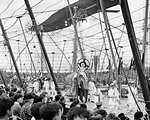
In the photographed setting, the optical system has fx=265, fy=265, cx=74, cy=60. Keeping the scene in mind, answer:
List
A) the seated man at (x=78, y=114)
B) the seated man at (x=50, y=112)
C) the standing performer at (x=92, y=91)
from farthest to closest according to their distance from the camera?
the standing performer at (x=92, y=91)
the seated man at (x=78, y=114)
the seated man at (x=50, y=112)

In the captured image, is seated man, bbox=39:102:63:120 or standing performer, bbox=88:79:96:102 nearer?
seated man, bbox=39:102:63:120

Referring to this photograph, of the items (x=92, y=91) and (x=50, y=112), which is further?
(x=92, y=91)

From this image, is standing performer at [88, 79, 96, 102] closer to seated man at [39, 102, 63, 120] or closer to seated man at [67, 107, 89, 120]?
seated man at [67, 107, 89, 120]

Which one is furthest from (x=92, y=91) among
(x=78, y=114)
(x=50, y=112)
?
(x=50, y=112)

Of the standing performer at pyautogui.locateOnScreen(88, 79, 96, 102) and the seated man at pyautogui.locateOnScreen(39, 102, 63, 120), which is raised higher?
the seated man at pyautogui.locateOnScreen(39, 102, 63, 120)

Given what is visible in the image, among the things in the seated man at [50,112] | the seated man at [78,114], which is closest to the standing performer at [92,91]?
the seated man at [78,114]

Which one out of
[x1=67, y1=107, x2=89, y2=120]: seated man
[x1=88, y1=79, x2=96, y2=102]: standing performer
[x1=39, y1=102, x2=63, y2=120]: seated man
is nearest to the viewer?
[x1=39, y1=102, x2=63, y2=120]: seated man

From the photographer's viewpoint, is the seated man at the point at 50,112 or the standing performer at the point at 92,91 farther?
the standing performer at the point at 92,91

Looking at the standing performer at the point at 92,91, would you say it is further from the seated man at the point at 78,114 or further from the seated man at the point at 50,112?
the seated man at the point at 50,112

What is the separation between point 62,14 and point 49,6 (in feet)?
9.04

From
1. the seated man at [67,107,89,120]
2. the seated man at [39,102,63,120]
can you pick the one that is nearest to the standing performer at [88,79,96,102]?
the seated man at [67,107,89,120]

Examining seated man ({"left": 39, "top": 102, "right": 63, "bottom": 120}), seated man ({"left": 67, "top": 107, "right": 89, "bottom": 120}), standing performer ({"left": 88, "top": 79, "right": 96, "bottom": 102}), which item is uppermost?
seated man ({"left": 39, "top": 102, "right": 63, "bottom": 120})

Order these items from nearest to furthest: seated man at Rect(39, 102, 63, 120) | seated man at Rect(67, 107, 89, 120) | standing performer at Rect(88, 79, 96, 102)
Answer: seated man at Rect(39, 102, 63, 120)
seated man at Rect(67, 107, 89, 120)
standing performer at Rect(88, 79, 96, 102)

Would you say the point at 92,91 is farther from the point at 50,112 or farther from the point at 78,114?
the point at 50,112
